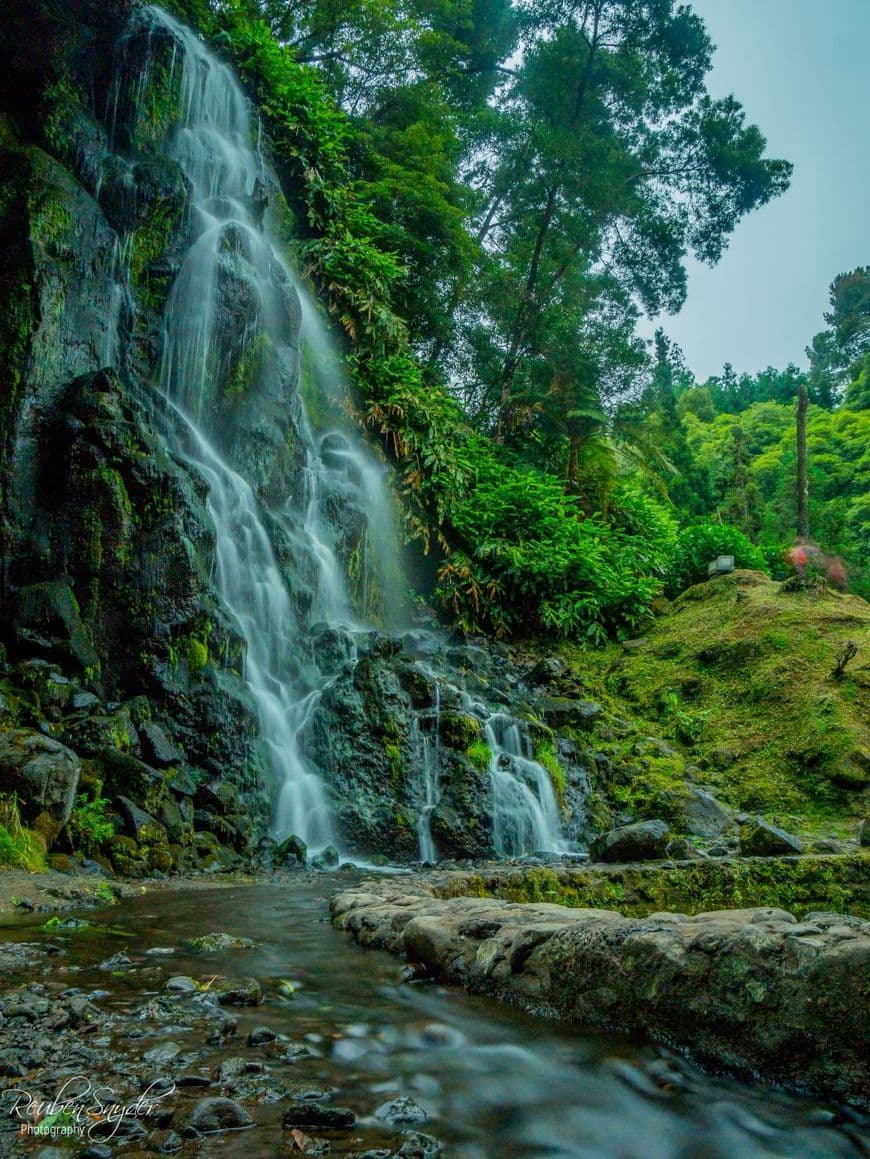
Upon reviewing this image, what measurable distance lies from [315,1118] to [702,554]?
18096 millimetres

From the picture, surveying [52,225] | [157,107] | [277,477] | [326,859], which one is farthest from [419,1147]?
[157,107]

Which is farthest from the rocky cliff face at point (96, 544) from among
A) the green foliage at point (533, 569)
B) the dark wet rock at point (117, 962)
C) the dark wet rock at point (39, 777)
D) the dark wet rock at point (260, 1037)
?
the green foliage at point (533, 569)

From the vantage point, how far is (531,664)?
14.9m

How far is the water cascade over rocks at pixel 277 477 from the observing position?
31.8 feet

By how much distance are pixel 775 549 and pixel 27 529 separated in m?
19.0

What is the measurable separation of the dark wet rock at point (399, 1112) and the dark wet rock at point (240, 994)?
1.06 meters

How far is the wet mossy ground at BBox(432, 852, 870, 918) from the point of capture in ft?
18.4

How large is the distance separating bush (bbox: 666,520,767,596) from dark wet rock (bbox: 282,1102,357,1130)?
17.7 meters

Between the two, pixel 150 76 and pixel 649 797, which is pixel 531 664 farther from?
pixel 150 76

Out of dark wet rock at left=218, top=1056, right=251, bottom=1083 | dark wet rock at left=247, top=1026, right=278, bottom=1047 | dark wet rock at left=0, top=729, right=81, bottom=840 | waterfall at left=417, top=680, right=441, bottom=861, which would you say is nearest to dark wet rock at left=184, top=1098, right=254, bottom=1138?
dark wet rock at left=218, top=1056, right=251, bottom=1083

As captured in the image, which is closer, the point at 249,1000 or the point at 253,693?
the point at 249,1000

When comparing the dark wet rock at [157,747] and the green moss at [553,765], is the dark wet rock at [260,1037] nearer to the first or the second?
the dark wet rock at [157,747]

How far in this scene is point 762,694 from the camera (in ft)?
43.6

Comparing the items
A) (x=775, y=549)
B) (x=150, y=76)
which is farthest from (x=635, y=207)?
(x=150, y=76)
